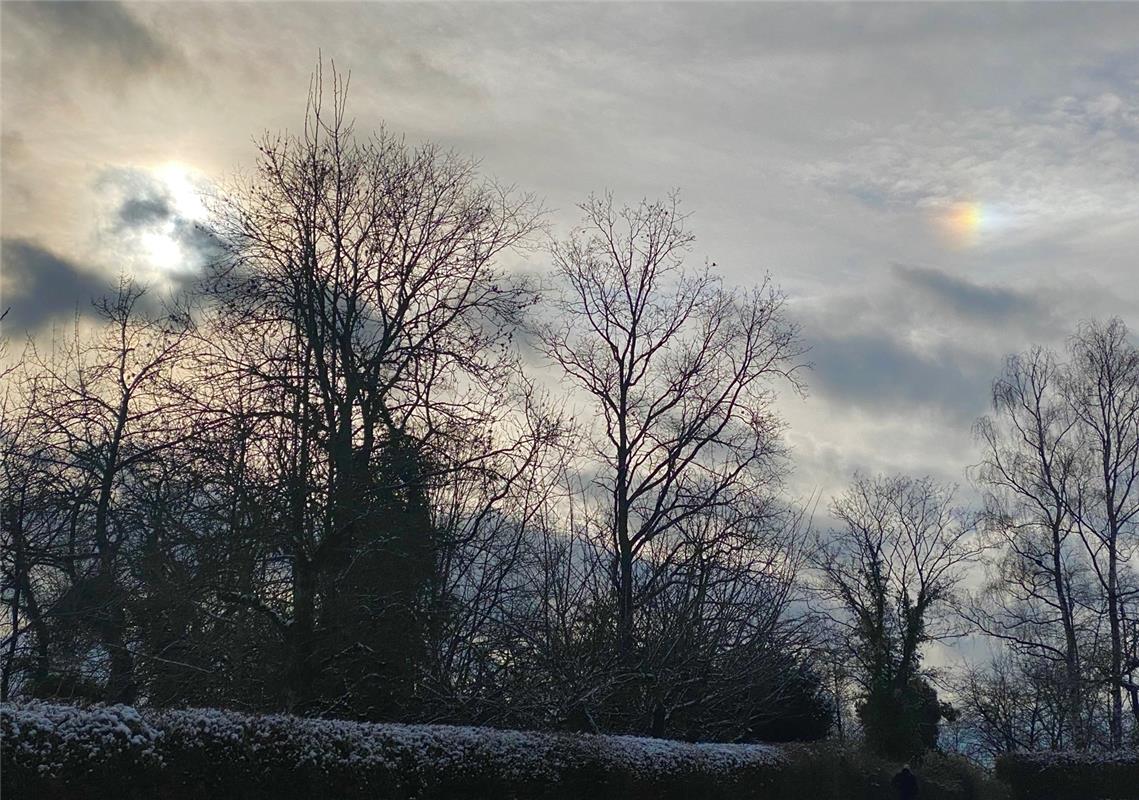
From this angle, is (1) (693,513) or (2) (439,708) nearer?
(2) (439,708)

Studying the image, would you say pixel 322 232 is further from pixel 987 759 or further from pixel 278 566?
pixel 987 759

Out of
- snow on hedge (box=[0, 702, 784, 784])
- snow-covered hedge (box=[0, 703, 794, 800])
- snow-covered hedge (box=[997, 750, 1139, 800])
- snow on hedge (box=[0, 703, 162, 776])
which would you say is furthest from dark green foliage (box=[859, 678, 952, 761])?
snow on hedge (box=[0, 703, 162, 776])

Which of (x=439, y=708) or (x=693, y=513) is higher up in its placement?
(x=693, y=513)

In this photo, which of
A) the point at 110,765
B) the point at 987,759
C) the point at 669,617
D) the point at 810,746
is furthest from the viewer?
the point at 987,759

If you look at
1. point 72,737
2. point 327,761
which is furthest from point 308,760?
point 72,737

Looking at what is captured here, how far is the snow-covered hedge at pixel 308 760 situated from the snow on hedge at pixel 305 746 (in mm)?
12

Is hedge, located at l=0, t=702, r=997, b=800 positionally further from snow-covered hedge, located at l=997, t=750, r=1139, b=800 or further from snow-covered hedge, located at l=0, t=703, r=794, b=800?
snow-covered hedge, located at l=997, t=750, r=1139, b=800

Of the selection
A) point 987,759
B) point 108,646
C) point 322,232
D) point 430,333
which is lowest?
point 987,759

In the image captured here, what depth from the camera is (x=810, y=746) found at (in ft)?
74.0

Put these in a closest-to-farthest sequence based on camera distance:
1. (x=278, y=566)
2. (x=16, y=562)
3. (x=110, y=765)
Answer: (x=110, y=765) → (x=278, y=566) → (x=16, y=562)

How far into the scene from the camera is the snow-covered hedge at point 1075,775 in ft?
87.6

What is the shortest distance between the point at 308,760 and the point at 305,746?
15 centimetres

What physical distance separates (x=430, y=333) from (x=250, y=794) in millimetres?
8365

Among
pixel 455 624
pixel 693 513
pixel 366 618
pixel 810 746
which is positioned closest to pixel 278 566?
pixel 366 618
